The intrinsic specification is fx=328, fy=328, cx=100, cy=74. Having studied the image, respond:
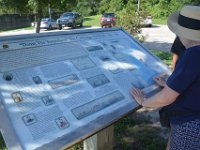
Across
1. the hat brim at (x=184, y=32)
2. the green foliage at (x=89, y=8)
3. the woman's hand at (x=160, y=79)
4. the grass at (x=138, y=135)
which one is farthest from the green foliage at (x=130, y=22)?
the green foliage at (x=89, y=8)

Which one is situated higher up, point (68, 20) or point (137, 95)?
point (137, 95)

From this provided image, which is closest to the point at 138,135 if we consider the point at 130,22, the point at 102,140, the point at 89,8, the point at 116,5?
the point at 102,140

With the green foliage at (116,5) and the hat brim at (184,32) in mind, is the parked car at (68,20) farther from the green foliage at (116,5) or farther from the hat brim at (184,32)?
the hat brim at (184,32)

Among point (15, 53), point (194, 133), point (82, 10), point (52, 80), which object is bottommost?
point (82, 10)

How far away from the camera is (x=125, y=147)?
430cm

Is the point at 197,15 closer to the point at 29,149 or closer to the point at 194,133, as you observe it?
the point at 194,133

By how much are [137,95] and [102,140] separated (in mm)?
788

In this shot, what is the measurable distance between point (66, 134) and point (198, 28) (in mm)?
1206

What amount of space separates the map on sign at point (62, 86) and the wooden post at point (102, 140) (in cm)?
64

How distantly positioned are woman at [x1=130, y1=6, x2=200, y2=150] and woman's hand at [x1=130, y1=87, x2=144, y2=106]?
0.21m

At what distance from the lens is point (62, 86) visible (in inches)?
101

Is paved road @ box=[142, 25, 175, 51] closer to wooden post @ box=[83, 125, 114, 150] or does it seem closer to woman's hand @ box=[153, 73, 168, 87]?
woman's hand @ box=[153, 73, 168, 87]

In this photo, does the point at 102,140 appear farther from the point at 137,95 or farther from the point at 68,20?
the point at 68,20

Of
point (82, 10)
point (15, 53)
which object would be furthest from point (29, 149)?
point (82, 10)
